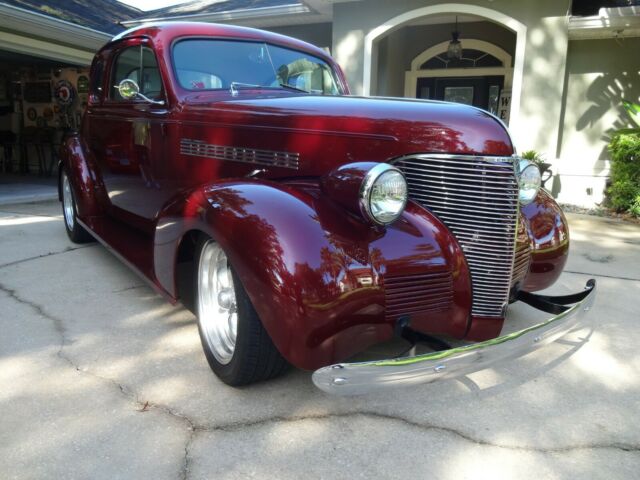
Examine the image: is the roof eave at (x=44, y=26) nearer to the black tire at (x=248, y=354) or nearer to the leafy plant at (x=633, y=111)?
the black tire at (x=248, y=354)

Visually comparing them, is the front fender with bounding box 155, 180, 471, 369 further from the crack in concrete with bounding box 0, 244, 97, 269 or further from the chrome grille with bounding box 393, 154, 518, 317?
the crack in concrete with bounding box 0, 244, 97, 269

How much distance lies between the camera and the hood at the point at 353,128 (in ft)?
7.14

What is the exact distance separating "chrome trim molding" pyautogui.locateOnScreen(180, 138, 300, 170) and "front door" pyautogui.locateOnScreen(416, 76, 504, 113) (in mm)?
8297

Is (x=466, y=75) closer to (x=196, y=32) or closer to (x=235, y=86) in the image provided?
(x=196, y=32)

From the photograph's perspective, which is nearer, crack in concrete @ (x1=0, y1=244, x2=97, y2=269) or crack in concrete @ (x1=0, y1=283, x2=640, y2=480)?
crack in concrete @ (x1=0, y1=283, x2=640, y2=480)

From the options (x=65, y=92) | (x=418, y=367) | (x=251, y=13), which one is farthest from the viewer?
(x=65, y=92)

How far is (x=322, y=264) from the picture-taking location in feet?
6.12

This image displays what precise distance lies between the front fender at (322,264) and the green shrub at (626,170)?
6.15 metres

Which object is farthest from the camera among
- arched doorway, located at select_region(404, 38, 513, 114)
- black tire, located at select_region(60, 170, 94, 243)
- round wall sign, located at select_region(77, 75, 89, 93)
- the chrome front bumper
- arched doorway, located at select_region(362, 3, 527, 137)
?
round wall sign, located at select_region(77, 75, 89, 93)

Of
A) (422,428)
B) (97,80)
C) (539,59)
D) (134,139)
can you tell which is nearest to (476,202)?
(422,428)

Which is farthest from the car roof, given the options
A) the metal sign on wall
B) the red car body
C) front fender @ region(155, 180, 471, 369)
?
the metal sign on wall

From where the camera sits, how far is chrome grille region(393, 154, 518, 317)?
216cm

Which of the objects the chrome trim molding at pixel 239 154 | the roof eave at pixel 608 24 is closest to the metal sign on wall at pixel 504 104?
the roof eave at pixel 608 24

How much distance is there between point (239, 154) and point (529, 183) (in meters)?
1.56
